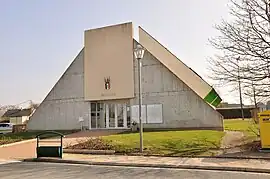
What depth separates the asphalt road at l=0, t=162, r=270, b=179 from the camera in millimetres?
9836

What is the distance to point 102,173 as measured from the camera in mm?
10531

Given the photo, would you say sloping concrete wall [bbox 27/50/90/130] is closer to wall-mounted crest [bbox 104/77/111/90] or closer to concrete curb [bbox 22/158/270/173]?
wall-mounted crest [bbox 104/77/111/90]

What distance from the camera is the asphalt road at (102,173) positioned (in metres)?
9.84

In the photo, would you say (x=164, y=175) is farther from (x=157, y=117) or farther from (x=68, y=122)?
(x=68, y=122)

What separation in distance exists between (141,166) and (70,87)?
21896 millimetres

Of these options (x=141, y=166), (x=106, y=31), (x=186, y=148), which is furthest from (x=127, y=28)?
(x=141, y=166)

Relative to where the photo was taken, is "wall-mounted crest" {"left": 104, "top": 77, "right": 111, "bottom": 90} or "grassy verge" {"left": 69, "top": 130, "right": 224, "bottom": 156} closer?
"grassy verge" {"left": 69, "top": 130, "right": 224, "bottom": 156}

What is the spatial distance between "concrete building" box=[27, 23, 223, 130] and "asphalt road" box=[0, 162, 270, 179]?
16411 millimetres

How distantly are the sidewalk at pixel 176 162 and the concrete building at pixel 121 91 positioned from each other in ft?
46.4

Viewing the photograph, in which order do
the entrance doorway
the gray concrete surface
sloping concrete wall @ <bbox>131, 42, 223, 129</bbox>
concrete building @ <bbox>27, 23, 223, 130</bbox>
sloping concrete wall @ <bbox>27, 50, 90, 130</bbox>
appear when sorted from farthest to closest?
sloping concrete wall @ <bbox>27, 50, 90, 130</bbox> → the entrance doorway → concrete building @ <bbox>27, 23, 223, 130</bbox> → the gray concrete surface → sloping concrete wall @ <bbox>131, 42, 223, 129</bbox>

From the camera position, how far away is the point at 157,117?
94.1 feet

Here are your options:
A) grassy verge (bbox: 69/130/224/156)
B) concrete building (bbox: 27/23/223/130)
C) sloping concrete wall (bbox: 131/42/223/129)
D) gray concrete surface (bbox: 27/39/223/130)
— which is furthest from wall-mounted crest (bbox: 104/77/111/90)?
grassy verge (bbox: 69/130/224/156)

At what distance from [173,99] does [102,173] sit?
18297mm

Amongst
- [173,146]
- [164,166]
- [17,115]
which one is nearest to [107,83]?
[173,146]
